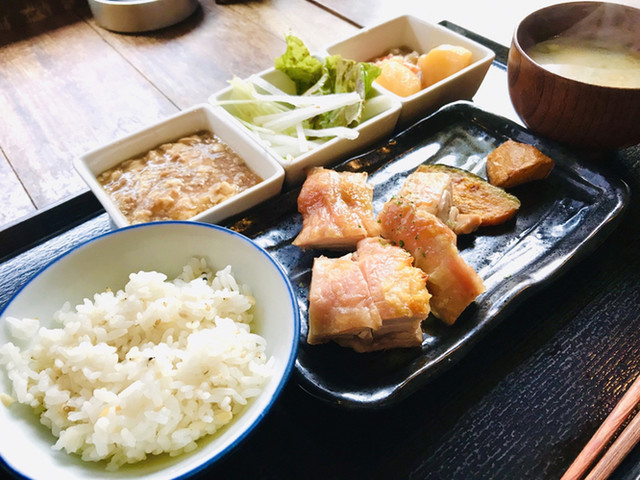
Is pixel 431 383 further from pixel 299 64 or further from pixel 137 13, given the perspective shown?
pixel 137 13

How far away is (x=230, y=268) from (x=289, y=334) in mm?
340

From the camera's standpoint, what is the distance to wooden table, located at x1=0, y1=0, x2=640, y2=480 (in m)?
1.52

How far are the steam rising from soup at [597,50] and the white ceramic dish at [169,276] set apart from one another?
5.65 ft

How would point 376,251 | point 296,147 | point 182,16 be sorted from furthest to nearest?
point 182,16, point 296,147, point 376,251

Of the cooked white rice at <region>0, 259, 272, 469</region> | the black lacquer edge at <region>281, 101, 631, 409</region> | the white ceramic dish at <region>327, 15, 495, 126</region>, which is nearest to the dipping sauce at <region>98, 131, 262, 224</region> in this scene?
the black lacquer edge at <region>281, 101, 631, 409</region>

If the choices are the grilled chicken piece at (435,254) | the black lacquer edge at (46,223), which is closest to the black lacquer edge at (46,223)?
the black lacquer edge at (46,223)

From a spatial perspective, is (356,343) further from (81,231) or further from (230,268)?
(81,231)

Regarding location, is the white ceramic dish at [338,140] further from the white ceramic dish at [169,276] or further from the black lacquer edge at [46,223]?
the black lacquer edge at [46,223]

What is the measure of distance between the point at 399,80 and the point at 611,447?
195cm

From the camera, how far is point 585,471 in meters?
1.41

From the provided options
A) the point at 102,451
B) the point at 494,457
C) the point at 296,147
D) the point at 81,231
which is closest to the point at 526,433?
the point at 494,457

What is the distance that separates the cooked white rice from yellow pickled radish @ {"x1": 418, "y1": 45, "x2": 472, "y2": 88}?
187cm

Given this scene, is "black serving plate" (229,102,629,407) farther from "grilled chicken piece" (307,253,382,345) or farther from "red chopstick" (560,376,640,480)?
"red chopstick" (560,376,640,480)

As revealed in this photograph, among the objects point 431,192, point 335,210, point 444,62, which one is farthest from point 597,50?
point 335,210
